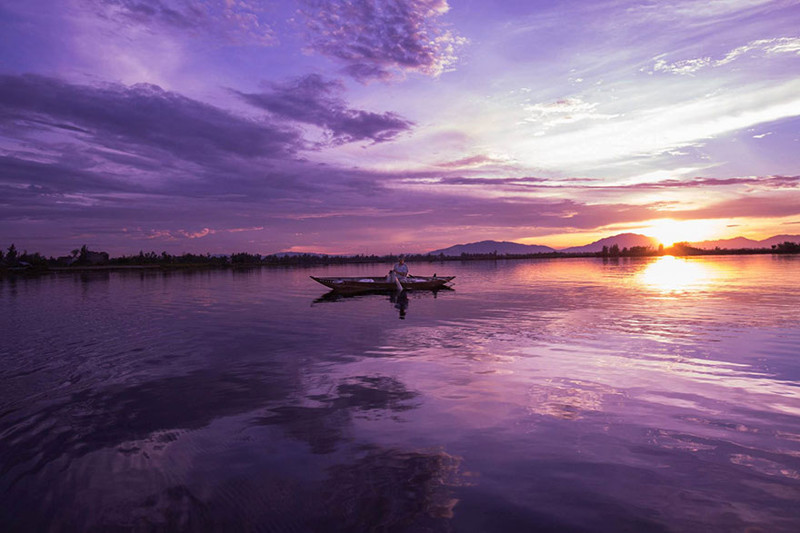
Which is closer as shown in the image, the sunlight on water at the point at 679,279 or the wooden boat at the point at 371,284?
the wooden boat at the point at 371,284

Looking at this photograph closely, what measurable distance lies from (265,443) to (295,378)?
4.28m

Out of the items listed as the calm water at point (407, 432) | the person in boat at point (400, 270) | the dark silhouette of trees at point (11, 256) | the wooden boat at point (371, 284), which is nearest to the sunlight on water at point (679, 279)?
the wooden boat at point (371, 284)

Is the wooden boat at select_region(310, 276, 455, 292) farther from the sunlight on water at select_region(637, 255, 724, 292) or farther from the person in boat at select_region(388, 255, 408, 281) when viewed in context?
the sunlight on water at select_region(637, 255, 724, 292)

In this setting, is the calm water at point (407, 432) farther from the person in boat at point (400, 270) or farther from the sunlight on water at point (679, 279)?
the sunlight on water at point (679, 279)

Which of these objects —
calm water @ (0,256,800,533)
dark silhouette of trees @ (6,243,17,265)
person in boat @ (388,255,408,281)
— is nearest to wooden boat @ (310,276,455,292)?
person in boat @ (388,255,408,281)

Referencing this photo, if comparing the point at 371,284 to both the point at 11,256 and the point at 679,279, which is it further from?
the point at 11,256

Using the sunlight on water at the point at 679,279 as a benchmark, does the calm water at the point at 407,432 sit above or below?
A: below

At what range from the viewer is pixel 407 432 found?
25.7 ft

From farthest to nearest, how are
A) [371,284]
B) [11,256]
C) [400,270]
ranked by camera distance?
[11,256] → [400,270] → [371,284]

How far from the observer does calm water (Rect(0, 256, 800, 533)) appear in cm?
541

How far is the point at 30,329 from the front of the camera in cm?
2033

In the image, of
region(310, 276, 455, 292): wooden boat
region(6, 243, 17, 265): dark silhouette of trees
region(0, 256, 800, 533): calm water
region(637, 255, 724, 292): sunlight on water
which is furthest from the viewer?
region(6, 243, 17, 265): dark silhouette of trees

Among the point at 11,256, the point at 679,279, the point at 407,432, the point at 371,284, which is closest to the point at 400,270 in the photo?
the point at 371,284

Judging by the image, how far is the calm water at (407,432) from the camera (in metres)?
5.41
